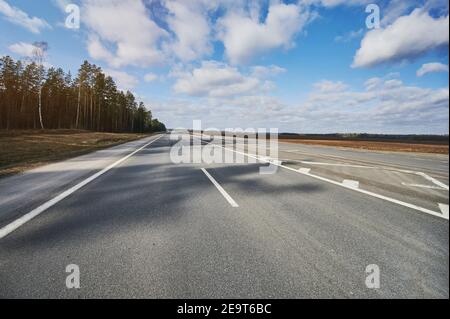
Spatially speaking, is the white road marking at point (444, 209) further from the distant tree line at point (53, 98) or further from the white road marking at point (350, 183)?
the distant tree line at point (53, 98)

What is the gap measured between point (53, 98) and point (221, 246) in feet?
234

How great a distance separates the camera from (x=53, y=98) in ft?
185

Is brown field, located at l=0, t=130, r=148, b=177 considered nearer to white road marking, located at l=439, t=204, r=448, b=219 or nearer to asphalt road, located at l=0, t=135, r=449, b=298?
asphalt road, located at l=0, t=135, r=449, b=298

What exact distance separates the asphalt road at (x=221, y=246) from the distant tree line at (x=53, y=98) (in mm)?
46450

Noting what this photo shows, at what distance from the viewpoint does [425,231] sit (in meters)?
3.29

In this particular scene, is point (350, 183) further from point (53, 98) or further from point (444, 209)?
point (53, 98)

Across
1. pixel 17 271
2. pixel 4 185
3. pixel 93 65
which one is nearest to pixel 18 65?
pixel 93 65

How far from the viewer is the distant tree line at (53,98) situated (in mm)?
47844

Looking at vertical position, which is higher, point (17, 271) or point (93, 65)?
point (93, 65)

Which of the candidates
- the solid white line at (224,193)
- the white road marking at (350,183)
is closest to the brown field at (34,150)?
the solid white line at (224,193)

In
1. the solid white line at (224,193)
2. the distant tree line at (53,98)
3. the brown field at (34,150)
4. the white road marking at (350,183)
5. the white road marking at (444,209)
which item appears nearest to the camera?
the white road marking at (444,209)
